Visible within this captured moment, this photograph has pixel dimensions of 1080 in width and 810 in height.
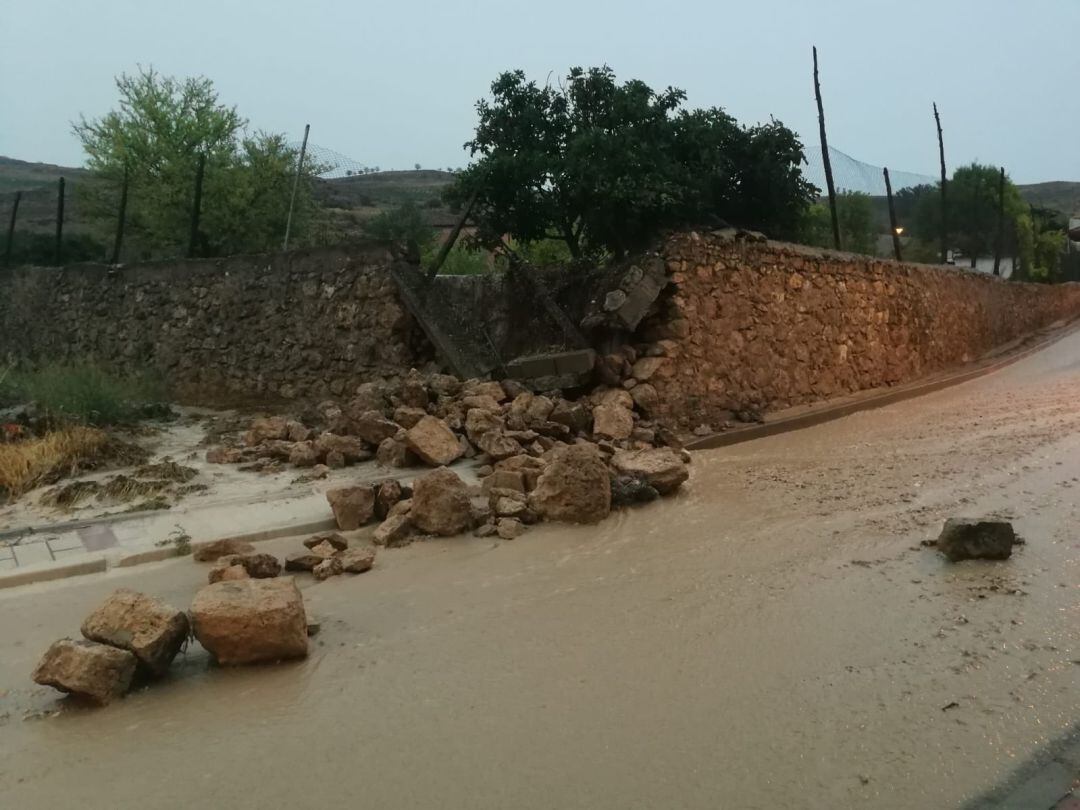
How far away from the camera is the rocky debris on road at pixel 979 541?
168 inches

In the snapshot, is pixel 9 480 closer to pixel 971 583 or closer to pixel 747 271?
pixel 971 583

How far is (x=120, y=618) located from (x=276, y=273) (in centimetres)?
723

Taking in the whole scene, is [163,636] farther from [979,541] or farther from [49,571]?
[979,541]

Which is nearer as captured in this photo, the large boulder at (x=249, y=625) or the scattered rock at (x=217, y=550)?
the large boulder at (x=249, y=625)

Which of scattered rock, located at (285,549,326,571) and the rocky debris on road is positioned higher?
scattered rock, located at (285,549,326,571)

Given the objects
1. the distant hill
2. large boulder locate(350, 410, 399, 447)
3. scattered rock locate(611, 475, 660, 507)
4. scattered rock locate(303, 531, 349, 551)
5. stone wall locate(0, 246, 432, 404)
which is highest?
the distant hill

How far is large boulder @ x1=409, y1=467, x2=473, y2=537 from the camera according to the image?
5.09 meters

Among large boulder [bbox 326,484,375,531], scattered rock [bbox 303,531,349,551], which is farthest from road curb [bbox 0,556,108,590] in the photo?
large boulder [bbox 326,484,375,531]

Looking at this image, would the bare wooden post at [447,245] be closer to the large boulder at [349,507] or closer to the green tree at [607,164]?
the green tree at [607,164]

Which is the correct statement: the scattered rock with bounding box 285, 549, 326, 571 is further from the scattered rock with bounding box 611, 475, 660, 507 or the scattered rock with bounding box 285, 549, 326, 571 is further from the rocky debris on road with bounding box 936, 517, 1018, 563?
the rocky debris on road with bounding box 936, 517, 1018, 563

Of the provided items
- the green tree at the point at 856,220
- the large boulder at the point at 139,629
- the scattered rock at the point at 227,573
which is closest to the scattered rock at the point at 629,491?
the scattered rock at the point at 227,573

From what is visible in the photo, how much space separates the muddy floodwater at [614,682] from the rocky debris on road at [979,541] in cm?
11

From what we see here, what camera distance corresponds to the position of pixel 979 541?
14.0 ft

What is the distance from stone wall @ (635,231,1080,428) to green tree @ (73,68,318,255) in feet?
31.6
